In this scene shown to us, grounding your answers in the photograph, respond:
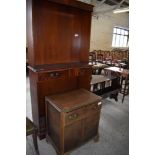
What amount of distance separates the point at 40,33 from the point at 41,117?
44.2 inches

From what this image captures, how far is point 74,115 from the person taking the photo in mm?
1628

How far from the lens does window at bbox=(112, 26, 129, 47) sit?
364 inches

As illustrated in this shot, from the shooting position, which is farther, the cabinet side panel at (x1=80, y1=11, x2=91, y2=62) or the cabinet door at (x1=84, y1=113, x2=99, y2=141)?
the cabinet side panel at (x1=80, y1=11, x2=91, y2=62)

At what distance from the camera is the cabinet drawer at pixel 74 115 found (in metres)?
1.58

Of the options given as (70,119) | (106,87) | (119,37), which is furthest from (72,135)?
(119,37)

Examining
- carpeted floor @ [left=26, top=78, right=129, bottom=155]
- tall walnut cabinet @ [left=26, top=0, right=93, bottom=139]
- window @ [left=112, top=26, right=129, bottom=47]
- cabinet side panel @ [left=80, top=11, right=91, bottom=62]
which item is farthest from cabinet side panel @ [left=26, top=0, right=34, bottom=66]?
window @ [left=112, top=26, right=129, bottom=47]

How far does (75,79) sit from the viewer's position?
234 cm

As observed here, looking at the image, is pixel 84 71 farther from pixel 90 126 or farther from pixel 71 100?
pixel 90 126

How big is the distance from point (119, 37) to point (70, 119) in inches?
362

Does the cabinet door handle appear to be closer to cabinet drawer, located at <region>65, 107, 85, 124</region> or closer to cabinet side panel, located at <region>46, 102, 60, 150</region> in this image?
cabinet side panel, located at <region>46, 102, 60, 150</region>

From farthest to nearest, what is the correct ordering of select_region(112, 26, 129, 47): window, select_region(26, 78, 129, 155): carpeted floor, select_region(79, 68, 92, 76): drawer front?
select_region(112, 26, 129, 47): window < select_region(79, 68, 92, 76): drawer front < select_region(26, 78, 129, 155): carpeted floor

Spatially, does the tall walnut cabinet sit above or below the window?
below
